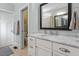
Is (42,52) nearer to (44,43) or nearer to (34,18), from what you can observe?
(44,43)

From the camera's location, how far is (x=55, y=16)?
2.04 m

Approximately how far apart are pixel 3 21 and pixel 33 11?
7.52 feet

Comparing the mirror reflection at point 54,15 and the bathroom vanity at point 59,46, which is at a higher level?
the mirror reflection at point 54,15

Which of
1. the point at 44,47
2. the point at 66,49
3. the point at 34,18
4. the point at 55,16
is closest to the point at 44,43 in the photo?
the point at 44,47

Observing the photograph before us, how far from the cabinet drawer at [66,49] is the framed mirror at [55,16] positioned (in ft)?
1.90

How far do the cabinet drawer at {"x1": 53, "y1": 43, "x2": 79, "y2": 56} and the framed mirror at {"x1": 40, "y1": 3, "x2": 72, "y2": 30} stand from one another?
0.58 m

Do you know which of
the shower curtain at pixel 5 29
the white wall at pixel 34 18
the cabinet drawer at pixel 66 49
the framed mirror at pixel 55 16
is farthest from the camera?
the shower curtain at pixel 5 29

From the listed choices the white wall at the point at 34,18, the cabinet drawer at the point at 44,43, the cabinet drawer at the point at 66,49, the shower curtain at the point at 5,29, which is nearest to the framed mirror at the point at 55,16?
the white wall at the point at 34,18

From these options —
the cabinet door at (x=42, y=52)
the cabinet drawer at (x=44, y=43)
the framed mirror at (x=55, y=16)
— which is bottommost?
the cabinet door at (x=42, y=52)

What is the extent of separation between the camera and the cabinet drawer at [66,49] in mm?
970

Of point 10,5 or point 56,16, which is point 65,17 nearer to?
point 56,16

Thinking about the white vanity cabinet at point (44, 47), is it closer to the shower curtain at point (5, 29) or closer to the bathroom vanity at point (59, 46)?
the bathroom vanity at point (59, 46)

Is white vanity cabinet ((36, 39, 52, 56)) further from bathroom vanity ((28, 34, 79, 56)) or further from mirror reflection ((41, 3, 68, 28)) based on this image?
mirror reflection ((41, 3, 68, 28))

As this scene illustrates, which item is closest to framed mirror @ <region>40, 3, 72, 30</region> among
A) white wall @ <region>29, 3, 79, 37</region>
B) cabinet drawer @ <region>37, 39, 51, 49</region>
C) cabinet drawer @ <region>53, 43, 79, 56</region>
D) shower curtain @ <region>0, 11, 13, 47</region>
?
white wall @ <region>29, 3, 79, 37</region>
